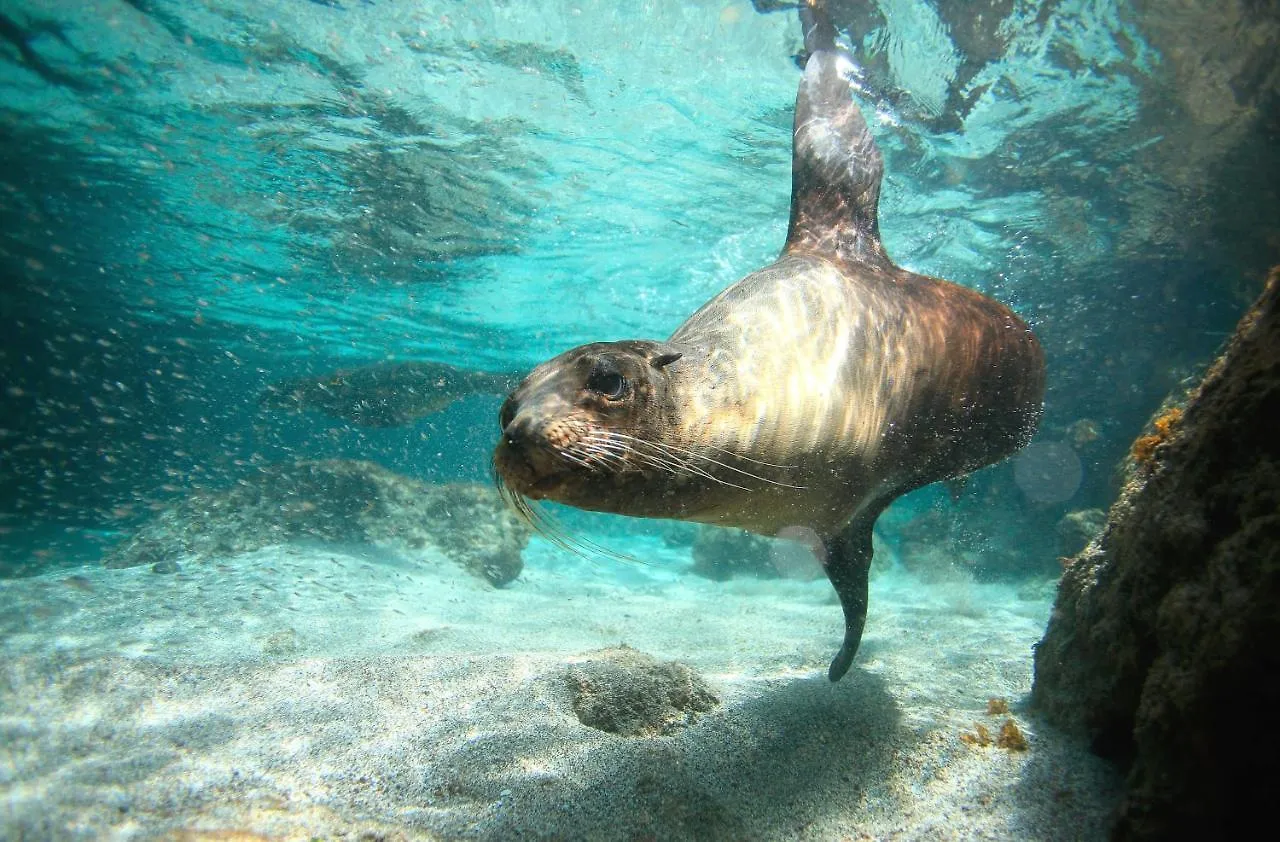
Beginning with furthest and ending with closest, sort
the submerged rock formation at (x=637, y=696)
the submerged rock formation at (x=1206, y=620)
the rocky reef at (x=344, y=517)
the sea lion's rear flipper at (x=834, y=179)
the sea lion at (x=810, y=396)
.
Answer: the rocky reef at (x=344, y=517) < the sea lion's rear flipper at (x=834, y=179) < the submerged rock formation at (x=637, y=696) < the sea lion at (x=810, y=396) < the submerged rock formation at (x=1206, y=620)

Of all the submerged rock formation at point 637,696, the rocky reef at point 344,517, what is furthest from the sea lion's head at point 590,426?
the rocky reef at point 344,517

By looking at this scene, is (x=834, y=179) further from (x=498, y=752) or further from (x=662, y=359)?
(x=498, y=752)

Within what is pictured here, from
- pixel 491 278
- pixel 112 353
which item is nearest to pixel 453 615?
pixel 491 278

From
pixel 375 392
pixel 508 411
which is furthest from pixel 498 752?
pixel 375 392

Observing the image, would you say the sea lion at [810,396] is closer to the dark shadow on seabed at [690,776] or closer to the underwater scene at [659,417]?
the underwater scene at [659,417]

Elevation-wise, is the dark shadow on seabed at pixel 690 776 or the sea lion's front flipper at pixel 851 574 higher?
the sea lion's front flipper at pixel 851 574

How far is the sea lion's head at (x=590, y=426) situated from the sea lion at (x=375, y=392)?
658 inches

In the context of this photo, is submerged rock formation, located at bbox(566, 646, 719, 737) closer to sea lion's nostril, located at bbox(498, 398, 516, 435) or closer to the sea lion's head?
the sea lion's head

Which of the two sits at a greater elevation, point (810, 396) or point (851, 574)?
point (810, 396)

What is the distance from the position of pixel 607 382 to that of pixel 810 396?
983mm

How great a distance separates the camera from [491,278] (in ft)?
55.6

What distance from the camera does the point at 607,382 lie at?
5.89ft

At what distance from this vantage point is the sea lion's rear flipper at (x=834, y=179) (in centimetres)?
349

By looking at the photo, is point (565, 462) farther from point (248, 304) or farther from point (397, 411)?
point (248, 304)
